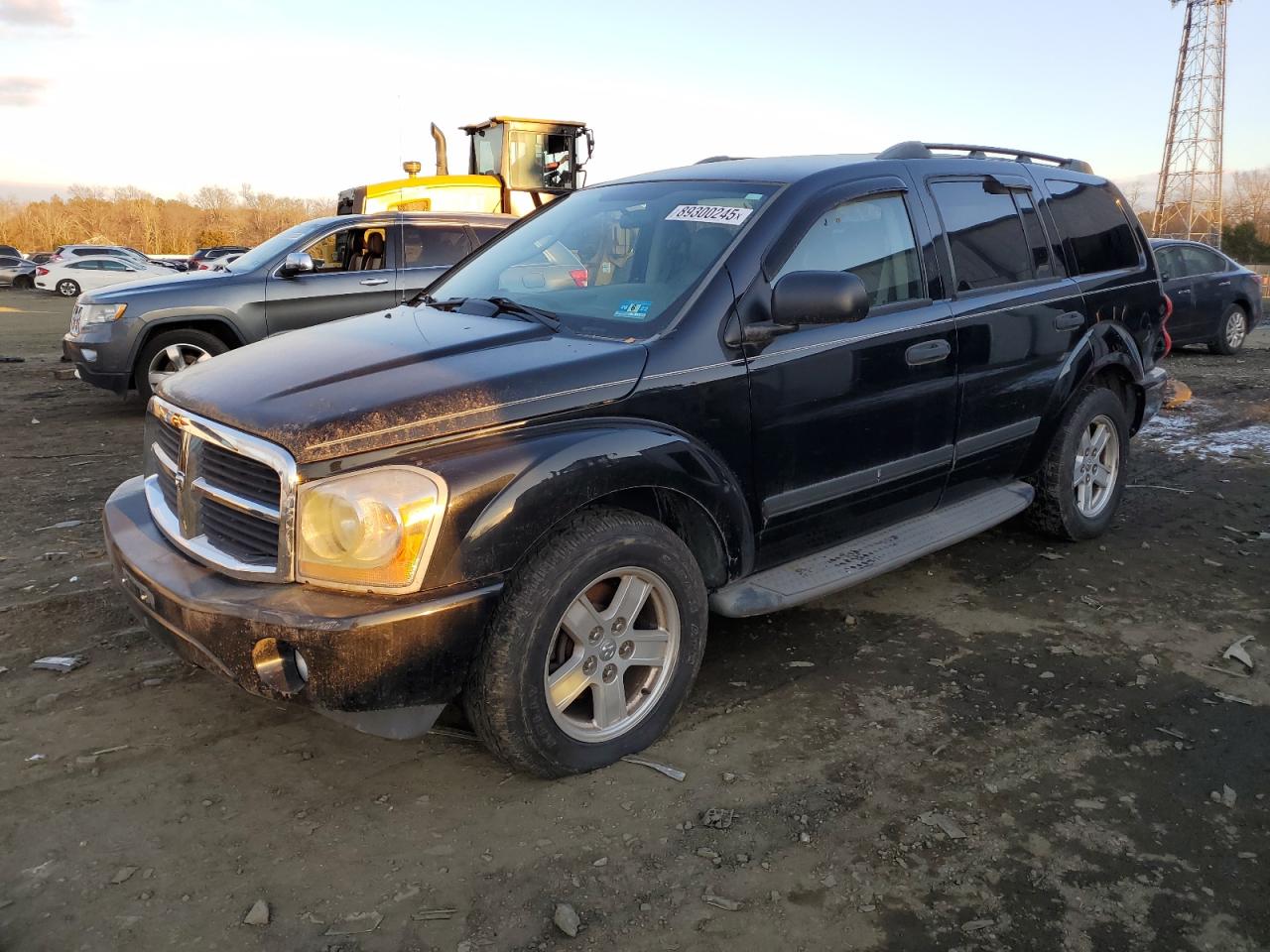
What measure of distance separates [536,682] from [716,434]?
102 centimetres

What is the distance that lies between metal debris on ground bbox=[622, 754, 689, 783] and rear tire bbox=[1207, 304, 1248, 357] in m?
12.8

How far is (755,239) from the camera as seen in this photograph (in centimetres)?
334

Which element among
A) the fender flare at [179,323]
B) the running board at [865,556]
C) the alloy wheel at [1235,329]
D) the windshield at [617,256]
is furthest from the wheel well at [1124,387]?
the alloy wheel at [1235,329]

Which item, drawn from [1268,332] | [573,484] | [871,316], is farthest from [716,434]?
[1268,332]

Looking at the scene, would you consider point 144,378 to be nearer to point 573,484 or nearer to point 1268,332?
point 573,484

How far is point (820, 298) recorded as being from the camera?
10.2 ft

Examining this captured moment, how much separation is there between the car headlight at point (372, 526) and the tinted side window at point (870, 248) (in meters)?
1.63

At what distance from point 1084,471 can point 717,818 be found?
3325mm

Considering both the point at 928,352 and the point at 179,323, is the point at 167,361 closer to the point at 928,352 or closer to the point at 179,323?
the point at 179,323

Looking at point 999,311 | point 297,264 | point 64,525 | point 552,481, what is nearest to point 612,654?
point 552,481

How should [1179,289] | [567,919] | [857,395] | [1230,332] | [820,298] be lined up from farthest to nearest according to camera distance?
[1230,332], [1179,289], [857,395], [820,298], [567,919]

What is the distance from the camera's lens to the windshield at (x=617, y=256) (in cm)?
331

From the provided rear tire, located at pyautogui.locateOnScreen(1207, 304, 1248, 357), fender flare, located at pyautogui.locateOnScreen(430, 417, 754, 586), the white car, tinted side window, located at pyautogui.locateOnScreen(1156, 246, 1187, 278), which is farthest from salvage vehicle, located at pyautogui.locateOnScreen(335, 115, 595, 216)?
the white car

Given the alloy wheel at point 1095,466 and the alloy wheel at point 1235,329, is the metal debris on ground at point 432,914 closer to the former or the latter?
the alloy wheel at point 1095,466
